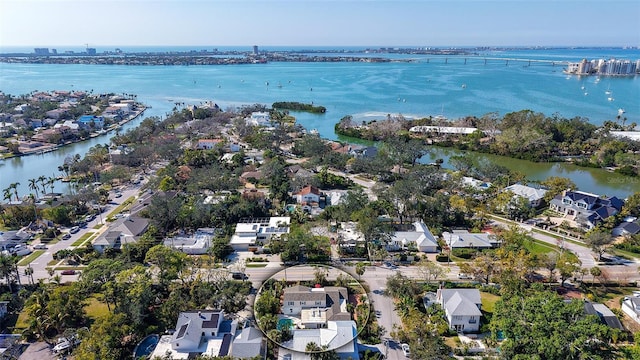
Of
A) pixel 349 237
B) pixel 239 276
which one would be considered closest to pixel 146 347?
pixel 239 276

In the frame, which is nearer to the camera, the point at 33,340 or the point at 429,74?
the point at 33,340

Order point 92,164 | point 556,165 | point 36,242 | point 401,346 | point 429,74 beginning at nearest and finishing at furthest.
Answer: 1. point 401,346
2. point 36,242
3. point 92,164
4. point 556,165
5. point 429,74

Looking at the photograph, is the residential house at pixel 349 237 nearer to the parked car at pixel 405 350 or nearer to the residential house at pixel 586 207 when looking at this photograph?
the parked car at pixel 405 350

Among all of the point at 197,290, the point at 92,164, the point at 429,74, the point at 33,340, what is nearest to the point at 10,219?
the point at 92,164

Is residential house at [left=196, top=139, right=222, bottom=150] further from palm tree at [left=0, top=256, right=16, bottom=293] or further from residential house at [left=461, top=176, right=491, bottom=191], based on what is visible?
residential house at [left=461, top=176, right=491, bottom=191]

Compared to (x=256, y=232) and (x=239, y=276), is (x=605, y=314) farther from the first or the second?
(x=256, y=232)

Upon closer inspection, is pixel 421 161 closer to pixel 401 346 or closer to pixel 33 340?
pixel 401 346
